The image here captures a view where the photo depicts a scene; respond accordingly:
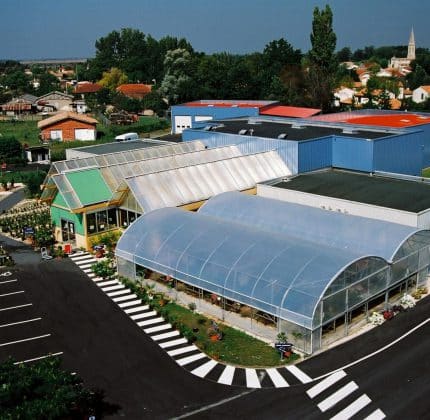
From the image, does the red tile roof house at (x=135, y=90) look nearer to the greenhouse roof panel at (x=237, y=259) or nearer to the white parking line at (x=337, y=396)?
the greenhouse roof panel at (x=237, y=259)

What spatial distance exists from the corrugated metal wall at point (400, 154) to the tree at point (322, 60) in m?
32.6

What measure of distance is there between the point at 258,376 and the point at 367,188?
17657 mm

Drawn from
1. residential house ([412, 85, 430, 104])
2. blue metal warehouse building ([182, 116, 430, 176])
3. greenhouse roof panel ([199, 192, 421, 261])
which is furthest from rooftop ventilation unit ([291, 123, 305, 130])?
residential house ([412, 85, 430, 104])

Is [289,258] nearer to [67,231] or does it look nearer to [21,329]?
[21,329]

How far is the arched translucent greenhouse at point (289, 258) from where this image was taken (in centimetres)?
2062

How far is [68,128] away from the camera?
6862 centimetres

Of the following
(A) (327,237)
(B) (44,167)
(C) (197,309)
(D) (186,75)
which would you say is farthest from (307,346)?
(D) (186,75)

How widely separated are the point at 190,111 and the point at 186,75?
85.8 feet

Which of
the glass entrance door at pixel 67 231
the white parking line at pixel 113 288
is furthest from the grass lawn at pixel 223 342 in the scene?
the glass entrance door at pixel 67 231

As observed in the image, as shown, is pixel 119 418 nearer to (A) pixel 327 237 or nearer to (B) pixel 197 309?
(B) pixel 197 309

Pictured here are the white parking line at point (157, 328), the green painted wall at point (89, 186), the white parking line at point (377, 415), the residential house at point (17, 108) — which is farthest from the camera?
the residential house at point (17, 108)

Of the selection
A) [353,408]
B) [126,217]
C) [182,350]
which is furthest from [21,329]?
[353,408]

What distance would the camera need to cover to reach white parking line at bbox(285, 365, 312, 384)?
18.6 metres

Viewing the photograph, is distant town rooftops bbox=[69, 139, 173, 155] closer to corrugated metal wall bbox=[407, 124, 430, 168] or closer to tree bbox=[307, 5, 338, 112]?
corrugated metal wall bbox=[407, 124, 430, 168]
